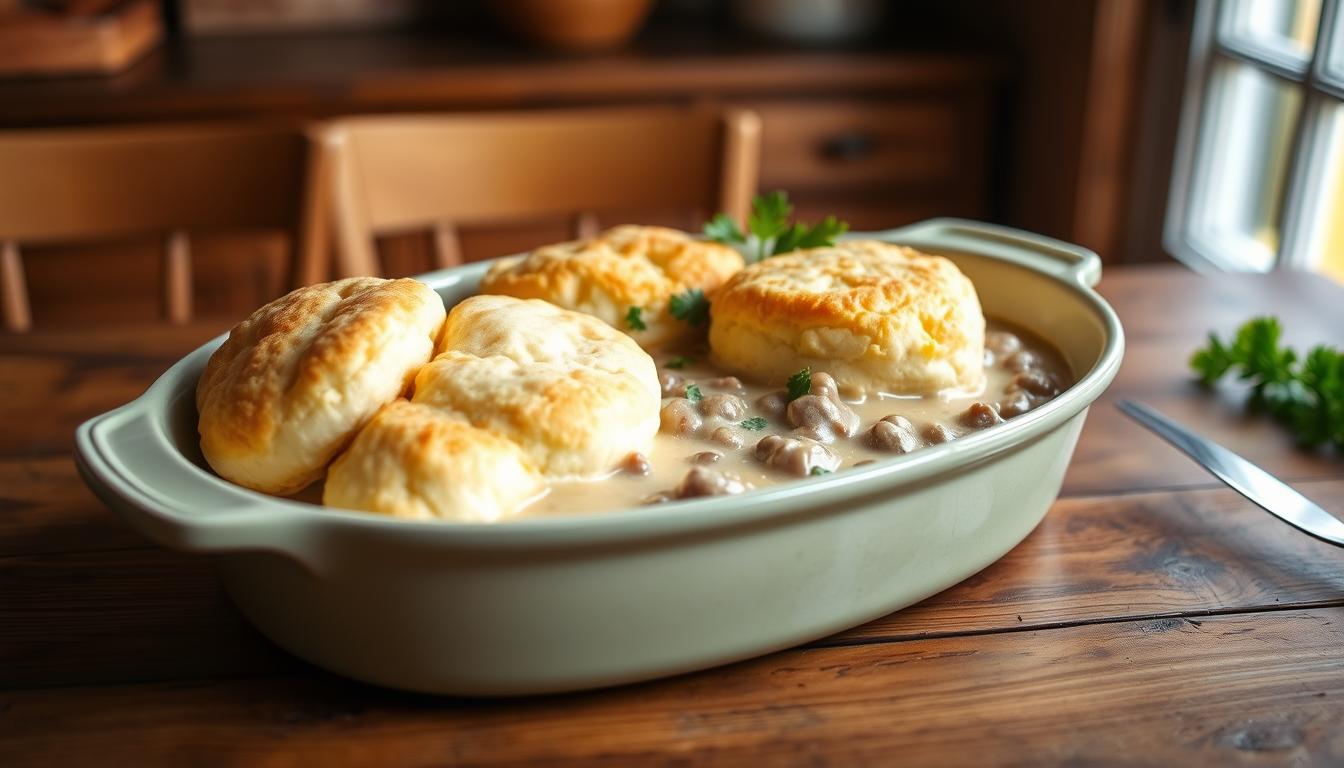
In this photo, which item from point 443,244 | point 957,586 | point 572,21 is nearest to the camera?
point 957,586

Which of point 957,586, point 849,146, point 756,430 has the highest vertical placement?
point 756,430

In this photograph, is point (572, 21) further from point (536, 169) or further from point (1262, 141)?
point (1262, 141)

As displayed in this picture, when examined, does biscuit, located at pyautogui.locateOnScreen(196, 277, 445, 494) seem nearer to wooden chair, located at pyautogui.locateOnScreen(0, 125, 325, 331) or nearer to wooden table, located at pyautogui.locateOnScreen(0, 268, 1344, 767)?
wooden table, located at pyautogui.locateOnScreen(0, 268, 1344, 767)

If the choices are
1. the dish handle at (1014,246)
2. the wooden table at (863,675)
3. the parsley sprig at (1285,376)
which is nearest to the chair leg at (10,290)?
the wooden table at (863,675)

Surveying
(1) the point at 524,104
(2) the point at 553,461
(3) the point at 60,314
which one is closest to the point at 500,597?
(2) the point at 553,461

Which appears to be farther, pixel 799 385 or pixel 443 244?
pixel 443 244

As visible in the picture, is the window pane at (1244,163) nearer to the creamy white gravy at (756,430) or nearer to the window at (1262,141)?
the window at (1262,141)

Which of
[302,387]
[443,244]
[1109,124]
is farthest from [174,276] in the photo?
[1109,124]
